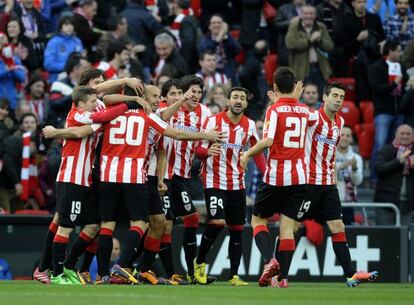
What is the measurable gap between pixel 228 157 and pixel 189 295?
3675 millimetres

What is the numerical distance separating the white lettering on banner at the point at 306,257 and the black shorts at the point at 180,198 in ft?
11.4

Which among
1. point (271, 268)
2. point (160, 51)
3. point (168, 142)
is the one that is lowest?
point (271, 268)

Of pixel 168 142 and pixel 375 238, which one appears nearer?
pixel 168 142

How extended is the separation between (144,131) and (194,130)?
1.56 meters

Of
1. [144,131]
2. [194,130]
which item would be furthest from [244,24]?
→ [144,131]

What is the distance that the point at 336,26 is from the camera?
79.4 ft

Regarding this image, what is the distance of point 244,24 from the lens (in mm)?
24438

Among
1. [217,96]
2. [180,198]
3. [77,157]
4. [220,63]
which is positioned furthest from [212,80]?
[77,157]

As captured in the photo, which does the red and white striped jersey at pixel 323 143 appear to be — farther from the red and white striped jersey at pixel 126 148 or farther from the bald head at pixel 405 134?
the bald head at pixel 405 134

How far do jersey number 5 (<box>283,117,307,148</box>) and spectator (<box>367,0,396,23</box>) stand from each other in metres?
9.77

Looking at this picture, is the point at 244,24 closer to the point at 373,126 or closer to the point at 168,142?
the point at 373,126

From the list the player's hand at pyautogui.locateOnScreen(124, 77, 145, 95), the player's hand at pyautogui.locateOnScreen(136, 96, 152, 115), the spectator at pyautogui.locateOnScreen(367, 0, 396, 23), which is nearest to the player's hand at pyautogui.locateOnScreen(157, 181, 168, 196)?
the player's hand at pyautogui.locateOnScreen(136, 96, 152, 115)

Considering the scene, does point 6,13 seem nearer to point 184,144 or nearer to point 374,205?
point 184,144

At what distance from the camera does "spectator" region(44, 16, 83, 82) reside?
2258 centimetres
